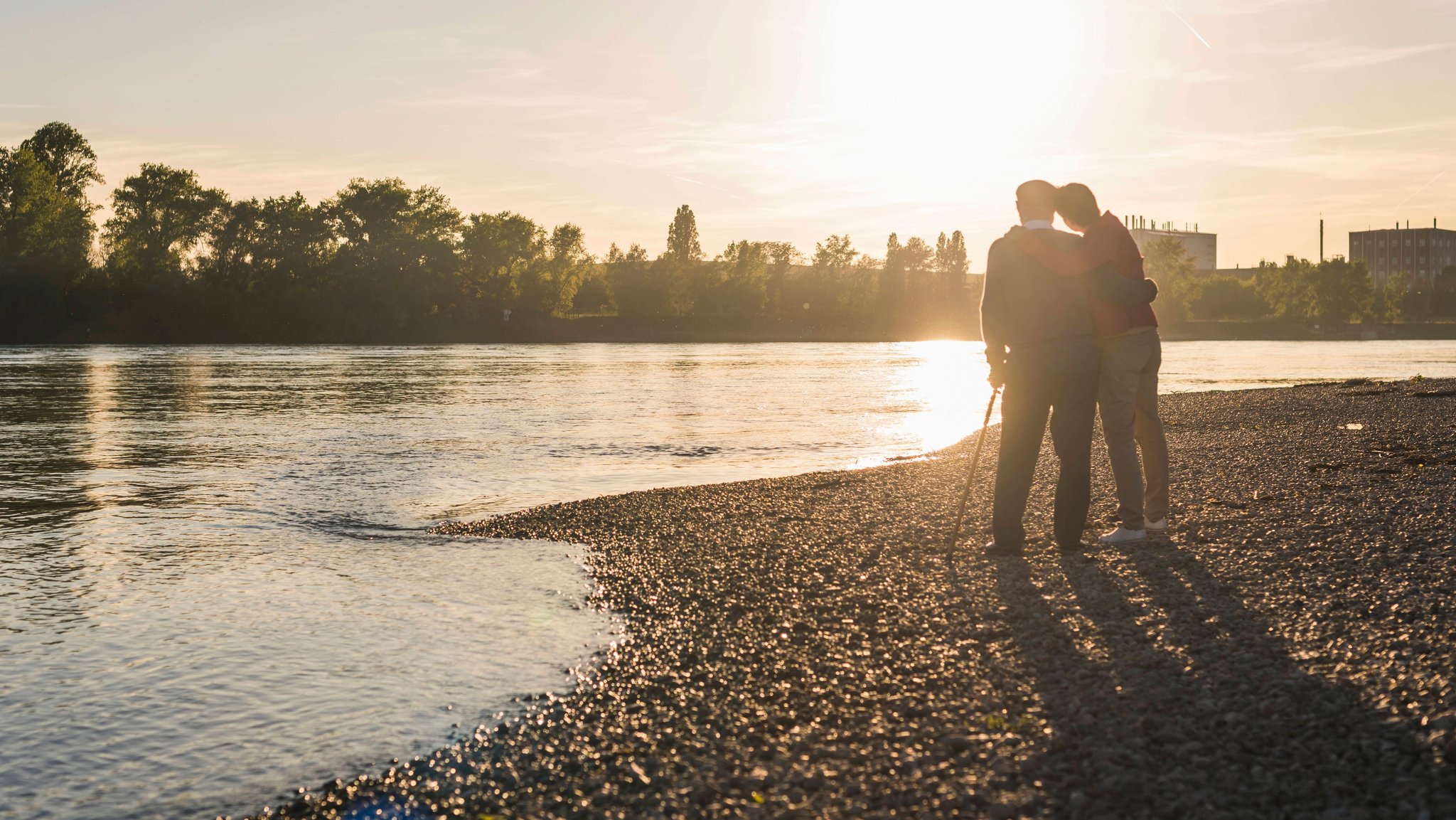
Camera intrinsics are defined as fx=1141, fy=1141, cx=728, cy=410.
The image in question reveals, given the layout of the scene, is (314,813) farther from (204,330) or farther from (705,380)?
(204,330)

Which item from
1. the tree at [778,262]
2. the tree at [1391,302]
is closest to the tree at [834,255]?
the tree at [778,262]

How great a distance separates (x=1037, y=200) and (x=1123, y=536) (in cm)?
269

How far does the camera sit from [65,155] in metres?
120

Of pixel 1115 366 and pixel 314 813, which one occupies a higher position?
pixel 1115 366

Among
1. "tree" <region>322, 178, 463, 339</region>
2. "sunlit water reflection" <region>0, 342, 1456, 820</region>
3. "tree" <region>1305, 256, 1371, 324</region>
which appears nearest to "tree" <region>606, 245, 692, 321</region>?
"tree" <region>322, 178, 463, 339</region>

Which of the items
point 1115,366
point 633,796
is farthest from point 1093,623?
point 633,796

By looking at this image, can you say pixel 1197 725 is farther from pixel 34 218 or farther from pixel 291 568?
pixel 34 218

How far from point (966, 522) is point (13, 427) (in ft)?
73.8

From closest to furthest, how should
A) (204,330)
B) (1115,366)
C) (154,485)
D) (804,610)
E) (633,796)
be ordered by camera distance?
(633,796) < (804,610) < (1115,366) < (154,485) < (204,330)

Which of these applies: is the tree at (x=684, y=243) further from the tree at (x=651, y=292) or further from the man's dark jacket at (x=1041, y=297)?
the man's dark jacket at (x=1041, y=297)

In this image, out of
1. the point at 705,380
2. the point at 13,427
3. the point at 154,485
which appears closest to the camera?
the point at 154,485

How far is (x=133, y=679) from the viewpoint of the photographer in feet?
21.2

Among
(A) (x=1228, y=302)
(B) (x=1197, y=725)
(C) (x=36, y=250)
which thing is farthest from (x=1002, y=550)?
(A) (x=1228, y=302)

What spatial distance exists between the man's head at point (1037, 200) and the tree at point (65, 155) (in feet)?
429
